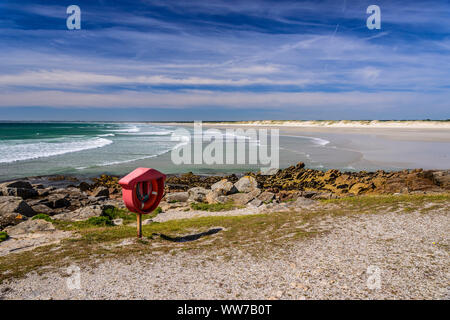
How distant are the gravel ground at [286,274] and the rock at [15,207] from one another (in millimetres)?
8435

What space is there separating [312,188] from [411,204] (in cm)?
819

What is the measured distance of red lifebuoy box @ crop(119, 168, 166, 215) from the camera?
914 cm

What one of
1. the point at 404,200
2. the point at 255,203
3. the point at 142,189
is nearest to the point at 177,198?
the point at 255,203

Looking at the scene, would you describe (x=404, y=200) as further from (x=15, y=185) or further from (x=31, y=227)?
(x=15, y=185)

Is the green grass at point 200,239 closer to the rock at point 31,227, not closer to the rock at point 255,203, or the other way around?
the rock at point 31,227

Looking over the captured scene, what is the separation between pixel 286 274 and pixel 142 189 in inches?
219

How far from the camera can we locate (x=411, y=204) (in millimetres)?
11430

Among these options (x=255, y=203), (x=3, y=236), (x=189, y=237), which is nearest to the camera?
(x=189, y=237)

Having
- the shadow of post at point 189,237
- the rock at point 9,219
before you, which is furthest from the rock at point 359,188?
the rock at point 9,219

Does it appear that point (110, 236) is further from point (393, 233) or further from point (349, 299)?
point (393, 233)

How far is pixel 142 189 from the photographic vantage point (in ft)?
32.8

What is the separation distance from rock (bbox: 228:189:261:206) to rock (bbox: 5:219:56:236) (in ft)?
28.7

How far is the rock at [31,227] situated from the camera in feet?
35.9
